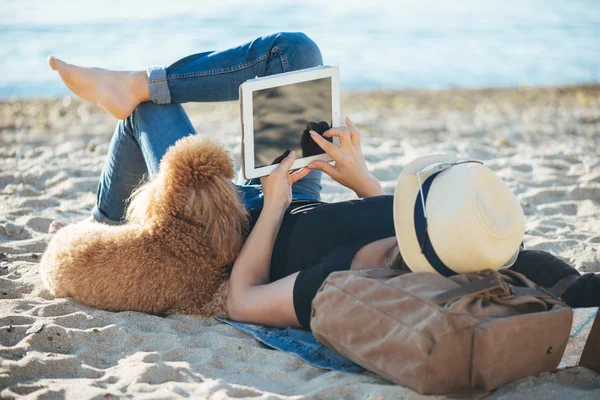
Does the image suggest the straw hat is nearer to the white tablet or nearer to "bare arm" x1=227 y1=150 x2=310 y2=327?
"bare arm" x1=227 y1=150 x2=310 y2=327

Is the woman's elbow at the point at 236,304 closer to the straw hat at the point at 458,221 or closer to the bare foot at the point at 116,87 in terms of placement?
the straw hat at the point at 458,221

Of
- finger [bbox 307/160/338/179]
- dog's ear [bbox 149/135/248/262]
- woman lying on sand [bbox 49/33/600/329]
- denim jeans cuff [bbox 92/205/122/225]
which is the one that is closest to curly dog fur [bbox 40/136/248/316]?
dog's ear [bbox 149/135/248/262]

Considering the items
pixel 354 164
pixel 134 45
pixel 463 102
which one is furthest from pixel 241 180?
pixel 134 45

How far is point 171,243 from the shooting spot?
2.79 meters

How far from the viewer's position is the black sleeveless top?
2592mm

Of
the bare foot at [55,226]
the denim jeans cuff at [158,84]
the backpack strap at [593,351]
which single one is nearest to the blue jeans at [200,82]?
the denim jeans cuff at [158,84]

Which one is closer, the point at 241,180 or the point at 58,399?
the point at 58,399

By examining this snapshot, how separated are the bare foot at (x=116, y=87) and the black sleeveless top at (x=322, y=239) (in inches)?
43.9

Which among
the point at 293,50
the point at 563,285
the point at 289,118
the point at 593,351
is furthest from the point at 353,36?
the point at 593,351

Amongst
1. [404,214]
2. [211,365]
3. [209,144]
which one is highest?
[209,144]

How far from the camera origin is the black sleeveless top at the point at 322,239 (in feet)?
8.50

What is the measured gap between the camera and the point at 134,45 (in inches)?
515

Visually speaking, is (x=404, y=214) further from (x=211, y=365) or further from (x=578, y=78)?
(x=578, y=78)

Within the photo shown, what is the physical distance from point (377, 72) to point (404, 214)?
9.61 m
